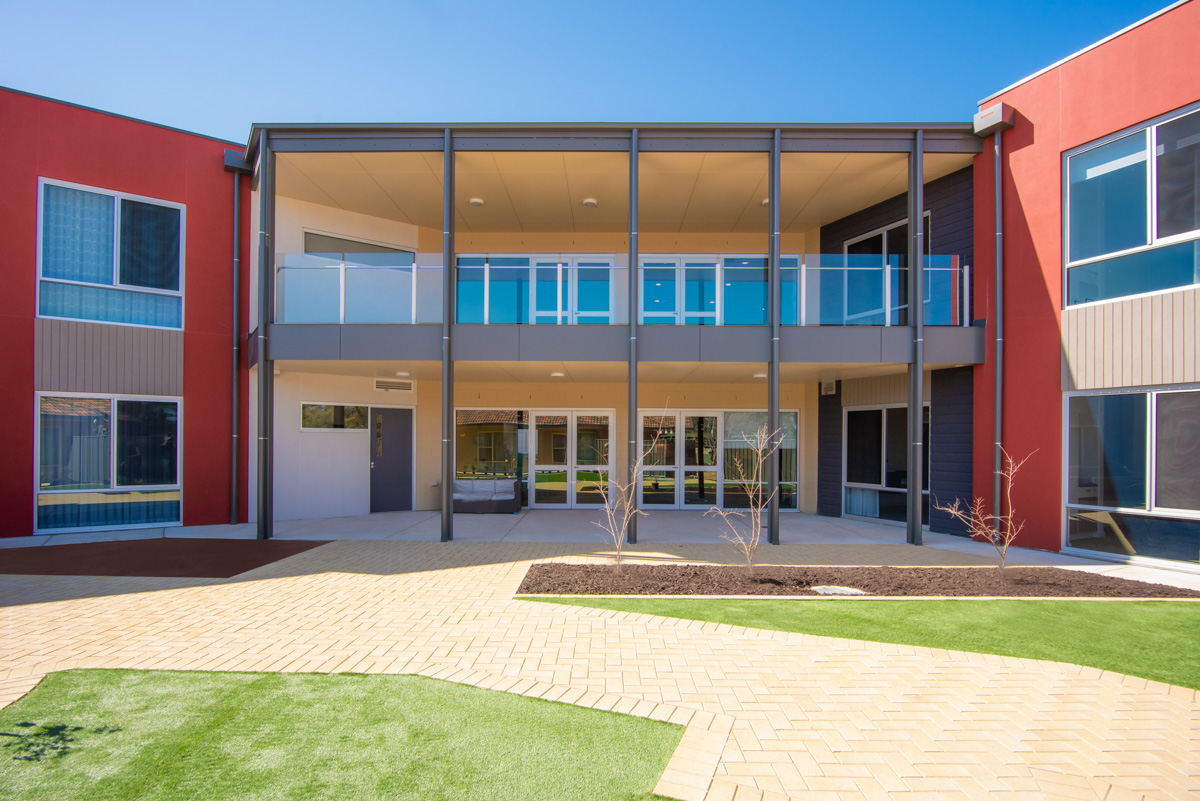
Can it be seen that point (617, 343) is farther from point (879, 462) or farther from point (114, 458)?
point (114, 458)

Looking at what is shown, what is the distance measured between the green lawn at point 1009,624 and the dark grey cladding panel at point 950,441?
383 centimetres

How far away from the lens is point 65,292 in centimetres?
962

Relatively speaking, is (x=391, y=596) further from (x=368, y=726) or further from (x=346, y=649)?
(x=368, y=726)

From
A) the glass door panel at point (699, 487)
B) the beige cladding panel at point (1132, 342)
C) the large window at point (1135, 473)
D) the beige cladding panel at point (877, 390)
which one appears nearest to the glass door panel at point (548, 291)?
the glass door panel at point (699, 487)

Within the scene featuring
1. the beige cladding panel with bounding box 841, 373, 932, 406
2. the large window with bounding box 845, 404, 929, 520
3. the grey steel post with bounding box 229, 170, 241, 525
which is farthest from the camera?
the grey steel post with bounding box 229, 170, 241, 525

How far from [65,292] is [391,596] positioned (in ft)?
28.0

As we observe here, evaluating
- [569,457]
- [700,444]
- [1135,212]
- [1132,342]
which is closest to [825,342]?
[1132,342]

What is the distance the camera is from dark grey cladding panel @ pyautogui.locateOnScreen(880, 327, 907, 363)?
9.16 meters

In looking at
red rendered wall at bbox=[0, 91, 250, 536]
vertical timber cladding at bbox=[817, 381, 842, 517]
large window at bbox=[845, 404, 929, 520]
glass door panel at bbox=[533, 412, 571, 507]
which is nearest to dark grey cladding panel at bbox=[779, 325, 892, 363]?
large window at bbox=[845, 404, 929, 520]

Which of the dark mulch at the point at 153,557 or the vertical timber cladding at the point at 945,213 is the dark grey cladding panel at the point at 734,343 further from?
the dark mulch at the point at 153,557

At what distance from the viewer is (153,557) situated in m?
7.91

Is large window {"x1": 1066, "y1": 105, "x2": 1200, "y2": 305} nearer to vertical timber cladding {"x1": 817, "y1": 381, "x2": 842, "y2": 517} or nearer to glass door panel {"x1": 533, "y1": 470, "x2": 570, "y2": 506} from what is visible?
vertical timber cladding {"x1": 817, "y1": 381, "x2": 842, "y2": 517}

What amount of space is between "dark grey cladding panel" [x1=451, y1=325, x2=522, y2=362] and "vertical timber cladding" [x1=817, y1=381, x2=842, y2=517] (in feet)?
23.4

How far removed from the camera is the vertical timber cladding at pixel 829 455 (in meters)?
12.2
